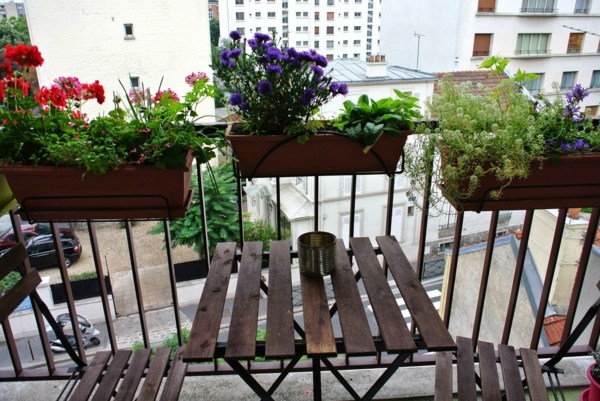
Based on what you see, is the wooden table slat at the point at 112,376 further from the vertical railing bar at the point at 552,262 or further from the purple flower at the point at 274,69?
the vertical railing bar at the point at 552,262

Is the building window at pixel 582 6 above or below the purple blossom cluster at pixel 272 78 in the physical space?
above

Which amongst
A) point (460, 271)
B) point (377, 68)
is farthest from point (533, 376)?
point (377, 68)

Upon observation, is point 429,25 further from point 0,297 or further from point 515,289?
point 0,297

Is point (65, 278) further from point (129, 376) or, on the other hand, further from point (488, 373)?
point (488, 373)

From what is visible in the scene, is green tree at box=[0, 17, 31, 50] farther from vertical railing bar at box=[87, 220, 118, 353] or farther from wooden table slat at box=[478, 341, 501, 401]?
wooden table slat at box=[478, 341, 501, 401]

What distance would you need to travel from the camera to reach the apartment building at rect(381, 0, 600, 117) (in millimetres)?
8766

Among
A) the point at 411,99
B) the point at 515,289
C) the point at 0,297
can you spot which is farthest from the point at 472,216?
the point at 0,297

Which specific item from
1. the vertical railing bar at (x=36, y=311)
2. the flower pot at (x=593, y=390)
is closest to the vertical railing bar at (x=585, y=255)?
the flower pot at (x=593, y=390)

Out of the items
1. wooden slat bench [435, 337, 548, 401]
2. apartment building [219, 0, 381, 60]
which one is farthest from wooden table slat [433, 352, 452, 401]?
apartment building [219, 0, 381, 60]

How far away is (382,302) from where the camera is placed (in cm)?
A: 116

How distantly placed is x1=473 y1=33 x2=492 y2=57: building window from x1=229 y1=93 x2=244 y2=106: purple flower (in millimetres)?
10116

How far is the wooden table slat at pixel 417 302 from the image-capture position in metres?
1.00

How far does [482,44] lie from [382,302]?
10.5 metres

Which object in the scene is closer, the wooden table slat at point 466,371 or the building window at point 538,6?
the wooden table slat at point 466,371
